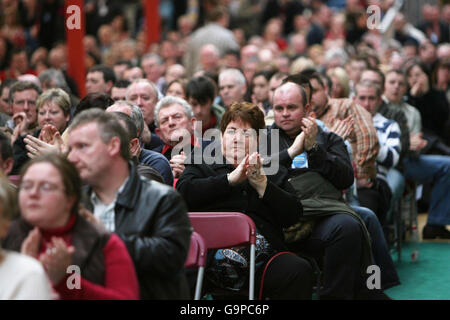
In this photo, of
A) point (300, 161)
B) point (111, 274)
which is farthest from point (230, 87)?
point (111, 274)

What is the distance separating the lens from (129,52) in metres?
11.3

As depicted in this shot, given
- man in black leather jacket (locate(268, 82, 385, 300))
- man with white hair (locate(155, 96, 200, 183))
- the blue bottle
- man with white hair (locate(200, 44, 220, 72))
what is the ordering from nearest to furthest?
man in black leather jacket (locate(268, 82, 385, 300))
the blue bottle
man with white hair (locate(155, 96, 200, 183))
man with white hair (locate(200, 44, 220, 72))

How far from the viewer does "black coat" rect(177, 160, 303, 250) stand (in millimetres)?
4273

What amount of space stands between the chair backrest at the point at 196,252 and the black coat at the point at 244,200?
612mm

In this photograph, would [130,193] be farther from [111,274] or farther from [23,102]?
[23,102]

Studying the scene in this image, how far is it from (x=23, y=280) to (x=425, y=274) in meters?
4.15

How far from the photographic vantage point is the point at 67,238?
288cm

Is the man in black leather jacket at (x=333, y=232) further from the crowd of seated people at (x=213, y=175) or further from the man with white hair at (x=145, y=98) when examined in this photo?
the man with white hair at (x=145, y=98)

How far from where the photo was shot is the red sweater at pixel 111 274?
9.44ft

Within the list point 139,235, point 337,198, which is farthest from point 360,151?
point 139,235

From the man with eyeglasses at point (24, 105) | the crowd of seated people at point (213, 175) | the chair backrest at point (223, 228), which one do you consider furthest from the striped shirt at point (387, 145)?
the man with eyeglasses at point (24, 105)

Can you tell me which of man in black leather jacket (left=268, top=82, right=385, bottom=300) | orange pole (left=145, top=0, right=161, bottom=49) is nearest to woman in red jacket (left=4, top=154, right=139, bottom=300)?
man in black leather jacket (left=268, top=82, right=385, bottom=300)

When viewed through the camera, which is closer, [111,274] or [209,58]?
[111,274]

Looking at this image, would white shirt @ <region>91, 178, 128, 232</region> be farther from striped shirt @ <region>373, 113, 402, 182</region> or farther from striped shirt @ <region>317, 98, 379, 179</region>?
striped shirt @ <region>373, 113, 402, 182</region>
